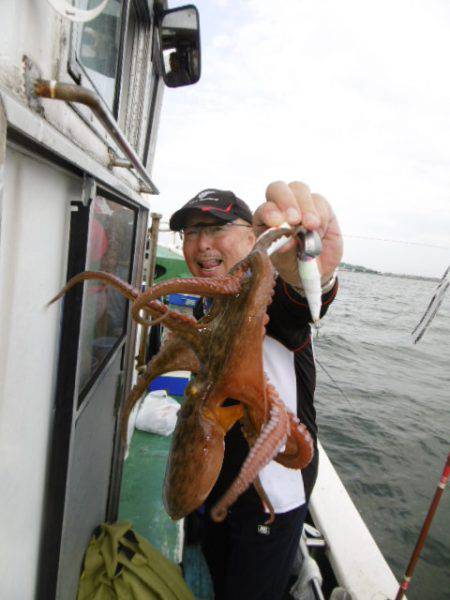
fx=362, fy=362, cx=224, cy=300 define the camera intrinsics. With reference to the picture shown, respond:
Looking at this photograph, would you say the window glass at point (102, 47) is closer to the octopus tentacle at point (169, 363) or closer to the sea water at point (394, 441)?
the octopus tentacle at point (169, 363)

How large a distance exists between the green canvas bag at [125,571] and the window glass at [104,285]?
4.38 feet

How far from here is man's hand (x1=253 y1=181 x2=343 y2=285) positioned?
4.54ft

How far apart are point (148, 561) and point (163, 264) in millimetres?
7684

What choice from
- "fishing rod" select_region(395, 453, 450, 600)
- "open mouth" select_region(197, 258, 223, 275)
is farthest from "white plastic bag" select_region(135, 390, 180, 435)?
"fishing rod" select_region(395, 453, 450, 600)

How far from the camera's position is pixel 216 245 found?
9.25ft

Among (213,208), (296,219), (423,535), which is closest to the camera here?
(296,219)

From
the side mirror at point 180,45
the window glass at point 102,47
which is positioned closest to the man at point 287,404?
the window glass at point 102,47

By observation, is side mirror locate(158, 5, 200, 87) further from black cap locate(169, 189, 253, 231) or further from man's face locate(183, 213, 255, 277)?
man's face locate(183, 213, 255, 277)

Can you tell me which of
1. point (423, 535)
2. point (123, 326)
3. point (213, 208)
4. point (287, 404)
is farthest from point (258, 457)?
point (423, 535)

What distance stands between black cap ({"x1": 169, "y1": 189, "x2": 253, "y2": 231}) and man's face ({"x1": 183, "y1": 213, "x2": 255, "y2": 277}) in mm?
63

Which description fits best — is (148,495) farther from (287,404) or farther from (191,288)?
(191,288)

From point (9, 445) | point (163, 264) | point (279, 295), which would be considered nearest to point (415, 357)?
point (163, 264)

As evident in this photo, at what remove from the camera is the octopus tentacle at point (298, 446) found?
1.08 m

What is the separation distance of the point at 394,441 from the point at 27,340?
10.6 m
